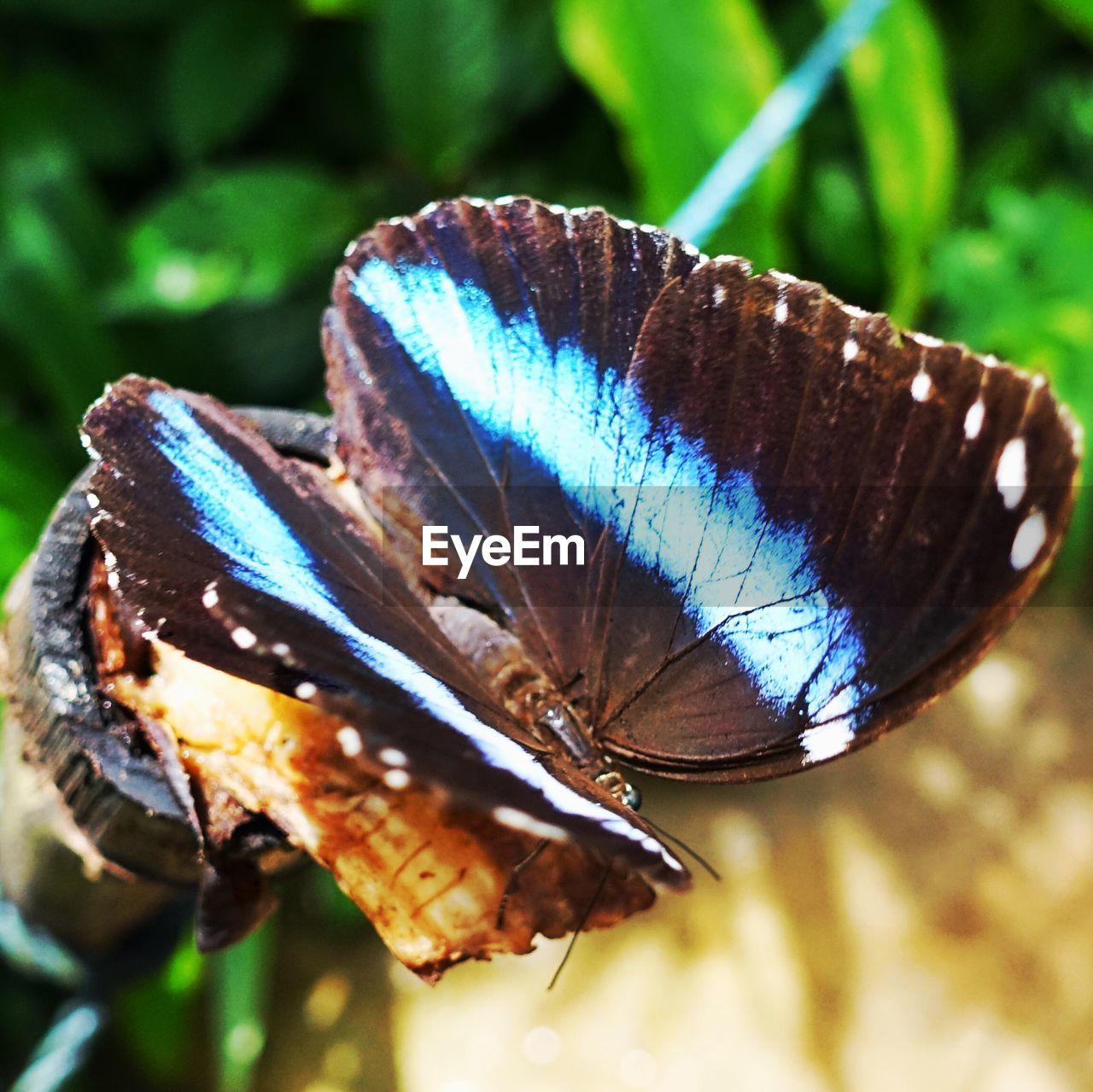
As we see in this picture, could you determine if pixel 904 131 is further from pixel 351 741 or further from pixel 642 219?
pixel 351 741

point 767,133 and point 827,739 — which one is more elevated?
point 767,133

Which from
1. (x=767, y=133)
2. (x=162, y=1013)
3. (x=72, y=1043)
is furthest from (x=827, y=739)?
(x=162, y=1013)

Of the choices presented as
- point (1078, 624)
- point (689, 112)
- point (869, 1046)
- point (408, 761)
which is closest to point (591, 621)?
point (408, 761)

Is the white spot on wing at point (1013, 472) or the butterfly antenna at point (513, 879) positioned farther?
the white spot on wing at point (1013, 472)

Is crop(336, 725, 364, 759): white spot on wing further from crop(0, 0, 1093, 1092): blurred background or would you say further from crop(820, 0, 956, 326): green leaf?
crop(820, 0, 956, 326): green leaf

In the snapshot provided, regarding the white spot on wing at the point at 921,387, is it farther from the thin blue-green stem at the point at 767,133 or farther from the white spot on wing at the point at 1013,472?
the thin blue-green stem at the point at 767,133

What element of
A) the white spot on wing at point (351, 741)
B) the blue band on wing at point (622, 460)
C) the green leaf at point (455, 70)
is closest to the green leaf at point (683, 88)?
the green leaf at point (455, 70)

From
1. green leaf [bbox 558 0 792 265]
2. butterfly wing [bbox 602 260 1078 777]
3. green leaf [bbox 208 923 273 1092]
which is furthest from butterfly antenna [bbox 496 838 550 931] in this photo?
green leaf [bbox 558 0 792 265]
